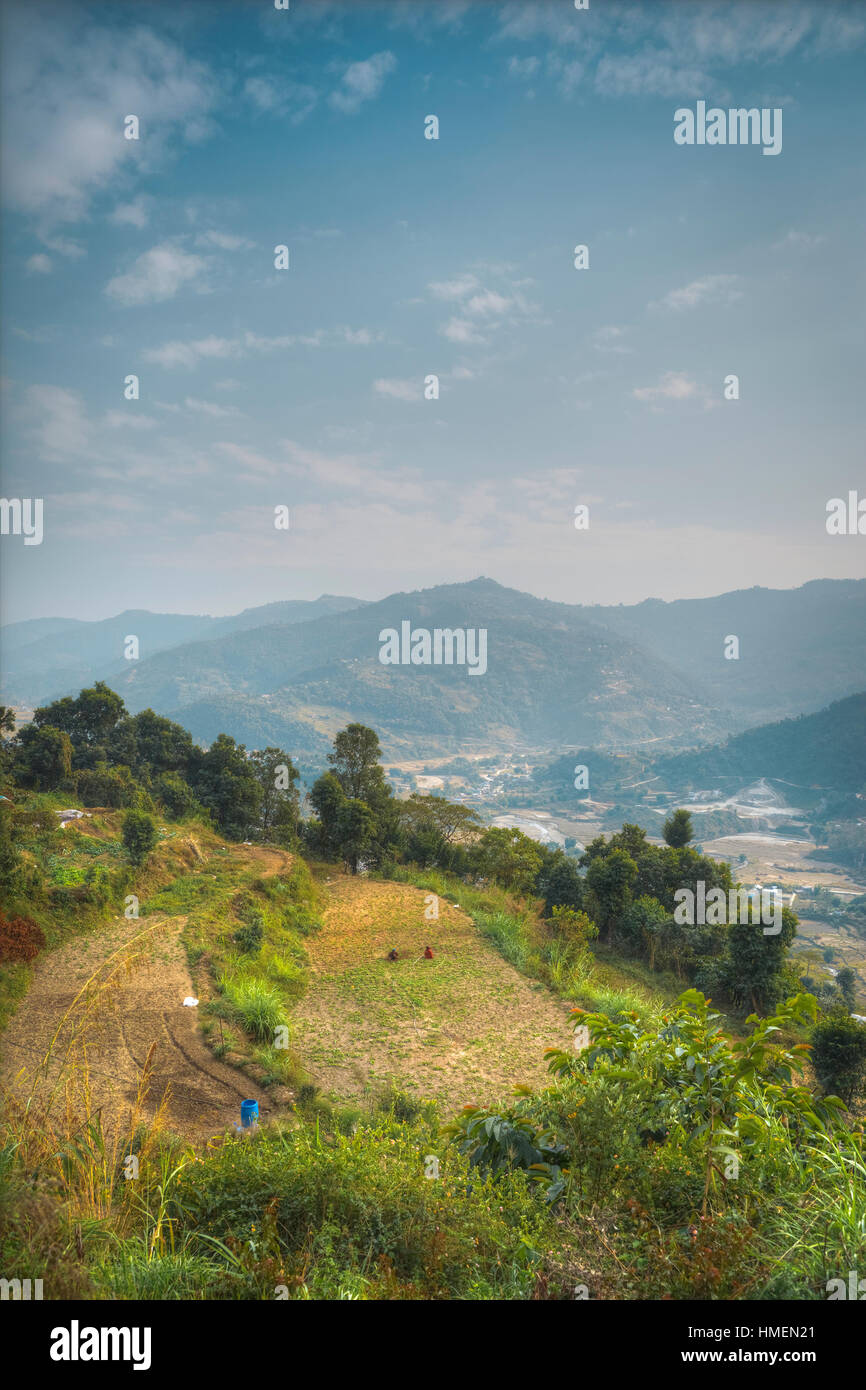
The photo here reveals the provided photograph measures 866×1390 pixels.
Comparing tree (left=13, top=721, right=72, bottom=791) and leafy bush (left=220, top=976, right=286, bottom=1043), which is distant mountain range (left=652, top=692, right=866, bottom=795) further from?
leafy bush (left=220, top=976, right=286, bottom=1043)

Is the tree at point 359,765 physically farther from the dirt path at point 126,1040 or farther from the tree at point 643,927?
the dirt path at point 126,1040

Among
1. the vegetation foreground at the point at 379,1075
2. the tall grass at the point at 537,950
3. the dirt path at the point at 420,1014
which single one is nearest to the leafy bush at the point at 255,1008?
the vegetation foreground at the point at 379,1075

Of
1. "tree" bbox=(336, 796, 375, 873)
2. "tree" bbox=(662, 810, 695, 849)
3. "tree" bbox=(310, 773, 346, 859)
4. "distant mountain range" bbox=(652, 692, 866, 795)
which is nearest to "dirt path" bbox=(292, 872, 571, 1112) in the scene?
"tree" bbox=(336, 796, 375, 873)

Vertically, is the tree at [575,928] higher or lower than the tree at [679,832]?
lower

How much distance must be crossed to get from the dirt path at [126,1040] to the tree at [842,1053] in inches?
425

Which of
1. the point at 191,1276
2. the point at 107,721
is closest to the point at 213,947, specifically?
the point at 191,1276

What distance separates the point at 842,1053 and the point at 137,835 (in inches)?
580

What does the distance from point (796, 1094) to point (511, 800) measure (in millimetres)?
152709

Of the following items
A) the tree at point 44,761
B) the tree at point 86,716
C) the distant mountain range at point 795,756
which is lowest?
the distant mountain range at point 795,756

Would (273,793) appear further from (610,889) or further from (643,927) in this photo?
(643,927)

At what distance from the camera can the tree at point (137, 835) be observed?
1330cm

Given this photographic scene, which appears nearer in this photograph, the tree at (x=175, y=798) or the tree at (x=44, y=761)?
the tree at (x=44, y=761)

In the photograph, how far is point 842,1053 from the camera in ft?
38.8
